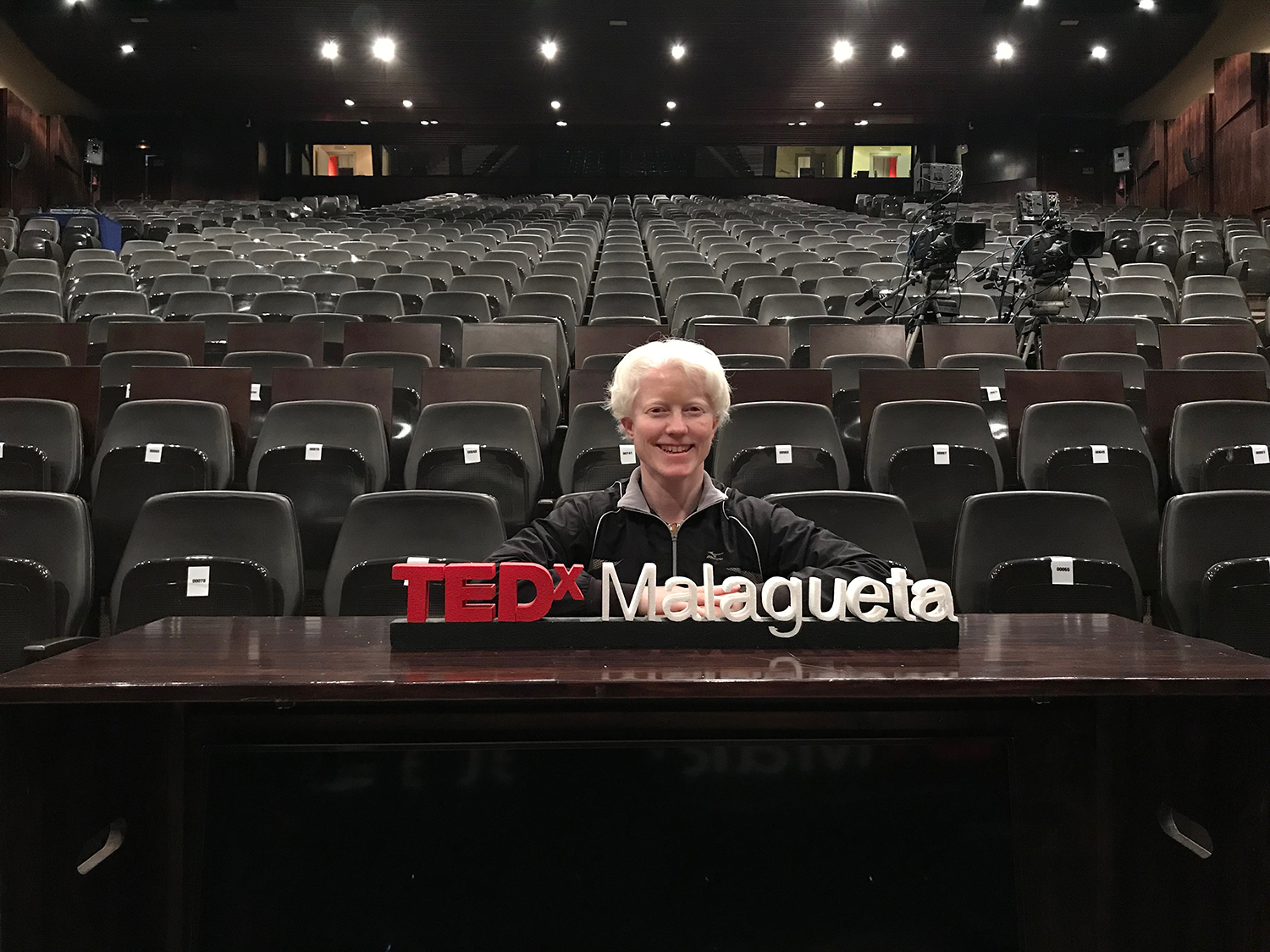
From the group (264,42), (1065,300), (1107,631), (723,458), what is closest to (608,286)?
(1065,300)

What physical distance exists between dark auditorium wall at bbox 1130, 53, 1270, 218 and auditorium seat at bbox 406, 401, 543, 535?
10359mm

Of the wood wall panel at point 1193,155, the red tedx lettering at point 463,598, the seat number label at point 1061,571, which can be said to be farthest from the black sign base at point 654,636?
the wood wall panel at point 1193,155

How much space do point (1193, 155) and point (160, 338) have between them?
1262 cm

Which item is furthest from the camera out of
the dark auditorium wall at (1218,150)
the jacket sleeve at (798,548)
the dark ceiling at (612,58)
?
the dark ceiling at (612,58)

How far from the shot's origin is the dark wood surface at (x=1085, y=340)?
396 centimetres

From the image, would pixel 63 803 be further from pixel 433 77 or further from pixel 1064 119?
pixel 1064 119

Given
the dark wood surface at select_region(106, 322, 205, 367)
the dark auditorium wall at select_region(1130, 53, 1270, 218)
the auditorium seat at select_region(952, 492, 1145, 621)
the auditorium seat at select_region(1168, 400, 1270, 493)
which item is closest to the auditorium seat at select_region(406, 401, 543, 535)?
the auditorium seat at select_region(952, 492, 1145, 621)

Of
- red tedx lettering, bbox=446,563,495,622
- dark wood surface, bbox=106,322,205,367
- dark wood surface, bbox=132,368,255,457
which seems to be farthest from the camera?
dark wood surface, bbox=106,322,205,367

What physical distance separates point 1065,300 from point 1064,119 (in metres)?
12.7

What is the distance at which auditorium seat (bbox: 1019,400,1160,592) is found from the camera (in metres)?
2.64

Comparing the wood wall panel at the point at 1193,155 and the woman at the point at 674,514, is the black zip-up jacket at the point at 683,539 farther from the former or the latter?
the wood wall panel at the point at 1193,155

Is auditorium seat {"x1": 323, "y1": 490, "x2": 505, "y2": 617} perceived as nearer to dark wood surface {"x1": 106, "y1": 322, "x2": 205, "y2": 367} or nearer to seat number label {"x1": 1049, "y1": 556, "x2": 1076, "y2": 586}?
seat number label {"x1": 1049, "y1": 556, "x2": 1076, "y2": 586}

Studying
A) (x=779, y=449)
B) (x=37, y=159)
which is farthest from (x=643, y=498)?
(x=37, y=159)

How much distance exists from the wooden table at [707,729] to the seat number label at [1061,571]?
0.92 m
